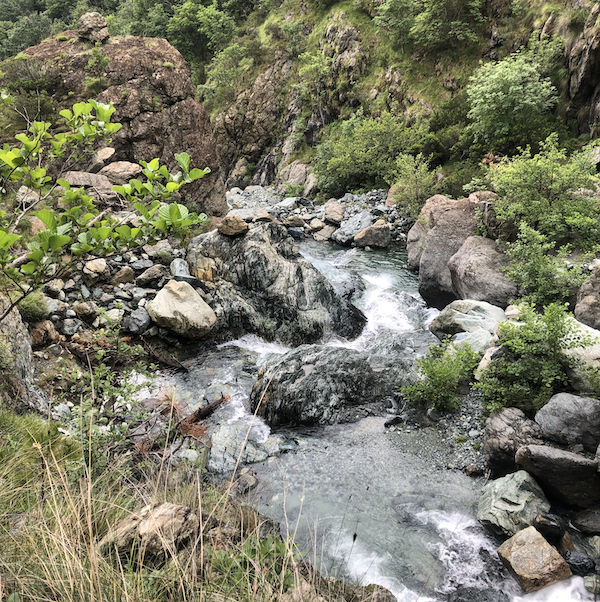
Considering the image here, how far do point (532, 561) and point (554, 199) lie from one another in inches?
375

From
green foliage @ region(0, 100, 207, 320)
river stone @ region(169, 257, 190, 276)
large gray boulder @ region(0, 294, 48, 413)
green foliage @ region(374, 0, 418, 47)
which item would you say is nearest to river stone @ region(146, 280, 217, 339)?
river stone @ region(169, 257, 190, 276)

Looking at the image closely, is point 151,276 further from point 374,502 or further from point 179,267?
point 374,502

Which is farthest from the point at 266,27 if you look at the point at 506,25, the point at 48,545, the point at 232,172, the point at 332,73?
the point at 48,545

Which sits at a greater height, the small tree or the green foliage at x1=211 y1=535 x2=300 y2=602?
the small tree

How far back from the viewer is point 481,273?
10758 mm

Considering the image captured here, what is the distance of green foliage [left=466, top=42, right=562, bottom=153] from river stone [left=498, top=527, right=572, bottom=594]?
16982 millimetres

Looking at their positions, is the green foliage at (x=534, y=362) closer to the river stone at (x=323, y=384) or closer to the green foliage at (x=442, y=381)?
the green foliage at (x=442, y=381)

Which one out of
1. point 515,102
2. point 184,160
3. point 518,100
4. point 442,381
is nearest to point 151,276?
point 442,381

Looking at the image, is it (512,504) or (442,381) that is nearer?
(512,504)

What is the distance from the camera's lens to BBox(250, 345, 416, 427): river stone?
733cm

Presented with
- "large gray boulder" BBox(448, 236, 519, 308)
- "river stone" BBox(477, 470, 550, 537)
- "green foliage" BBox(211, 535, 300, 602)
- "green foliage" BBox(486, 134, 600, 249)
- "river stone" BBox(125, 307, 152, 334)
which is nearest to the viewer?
"green foliage" BBox(211, 535, 300, 602)

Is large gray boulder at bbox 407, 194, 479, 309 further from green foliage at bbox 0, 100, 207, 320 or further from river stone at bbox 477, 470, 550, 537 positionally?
green foliage at bbox 0, 100, 207, 320

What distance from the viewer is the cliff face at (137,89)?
43.3 ft

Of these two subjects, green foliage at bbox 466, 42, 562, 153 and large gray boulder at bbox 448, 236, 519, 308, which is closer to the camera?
large gray boulder at bbox 448, 236, 519, 308
